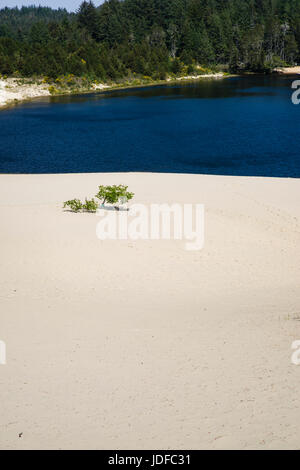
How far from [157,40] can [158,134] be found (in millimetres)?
104151

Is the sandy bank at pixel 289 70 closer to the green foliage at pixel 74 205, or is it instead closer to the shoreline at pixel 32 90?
the shoreline at pixel 32 90

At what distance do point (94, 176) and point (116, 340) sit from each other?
80.3 ft

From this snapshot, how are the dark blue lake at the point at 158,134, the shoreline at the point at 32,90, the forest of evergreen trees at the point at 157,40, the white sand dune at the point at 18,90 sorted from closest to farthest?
the dark blue lake at the point at 158,134, the shoreline at the point at 32,90, the white sand dune at the point at 18,90, the forest of evergreen trees at the point at 157,40

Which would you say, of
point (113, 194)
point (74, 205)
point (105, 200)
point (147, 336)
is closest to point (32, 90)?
point (105, 200)

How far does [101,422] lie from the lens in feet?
26.9

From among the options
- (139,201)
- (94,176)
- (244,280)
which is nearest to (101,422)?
(244,280)

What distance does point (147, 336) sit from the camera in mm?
11188

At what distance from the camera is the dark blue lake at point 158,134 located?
1613 inches

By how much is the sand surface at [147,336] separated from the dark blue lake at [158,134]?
19.6 m

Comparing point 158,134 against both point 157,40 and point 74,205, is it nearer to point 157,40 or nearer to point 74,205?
point 74,205

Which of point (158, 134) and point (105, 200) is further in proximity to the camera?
point (158, 134)

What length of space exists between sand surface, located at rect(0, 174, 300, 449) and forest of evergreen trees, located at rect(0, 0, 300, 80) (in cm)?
9268

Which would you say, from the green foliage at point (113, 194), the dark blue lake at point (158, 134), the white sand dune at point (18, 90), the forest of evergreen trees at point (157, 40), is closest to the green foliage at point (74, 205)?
the green foliage at point (113, 194)

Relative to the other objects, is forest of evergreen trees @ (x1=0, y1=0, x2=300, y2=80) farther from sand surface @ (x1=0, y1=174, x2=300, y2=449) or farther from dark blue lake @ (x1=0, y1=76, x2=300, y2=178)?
sand surface @ (x1=0, y1=174, x2=300, y2=449)
